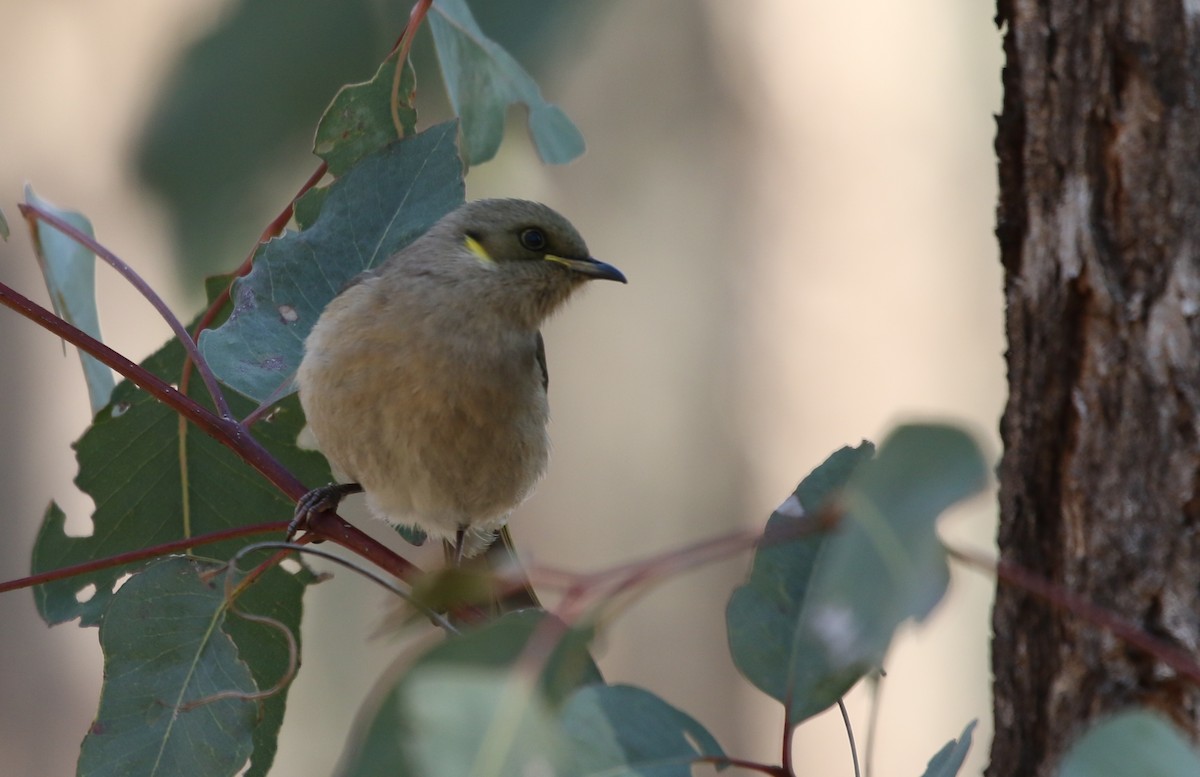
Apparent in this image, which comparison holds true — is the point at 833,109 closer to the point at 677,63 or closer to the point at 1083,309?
the point at 677,63

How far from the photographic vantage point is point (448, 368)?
3.06 m

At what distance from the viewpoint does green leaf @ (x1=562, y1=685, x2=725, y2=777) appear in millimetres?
1429

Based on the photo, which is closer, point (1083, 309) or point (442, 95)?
point (1083, 309)

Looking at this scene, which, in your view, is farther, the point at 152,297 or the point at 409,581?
the point at 152,297

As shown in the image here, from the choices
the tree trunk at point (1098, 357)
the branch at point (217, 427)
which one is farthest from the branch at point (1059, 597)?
the branch at point (217, 427)

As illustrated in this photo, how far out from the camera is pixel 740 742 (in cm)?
829

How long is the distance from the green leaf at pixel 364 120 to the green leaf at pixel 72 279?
624mm

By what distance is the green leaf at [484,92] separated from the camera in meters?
2.87

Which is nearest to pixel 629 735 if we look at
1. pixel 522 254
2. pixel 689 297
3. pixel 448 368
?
pixel 448 368

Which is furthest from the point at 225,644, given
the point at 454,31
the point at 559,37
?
the point at 559,37

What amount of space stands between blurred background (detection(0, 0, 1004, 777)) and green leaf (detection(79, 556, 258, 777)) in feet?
16.7

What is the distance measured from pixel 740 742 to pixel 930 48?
487cm

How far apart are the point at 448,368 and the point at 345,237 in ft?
1.67

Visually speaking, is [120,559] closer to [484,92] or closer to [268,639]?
[268,639]
